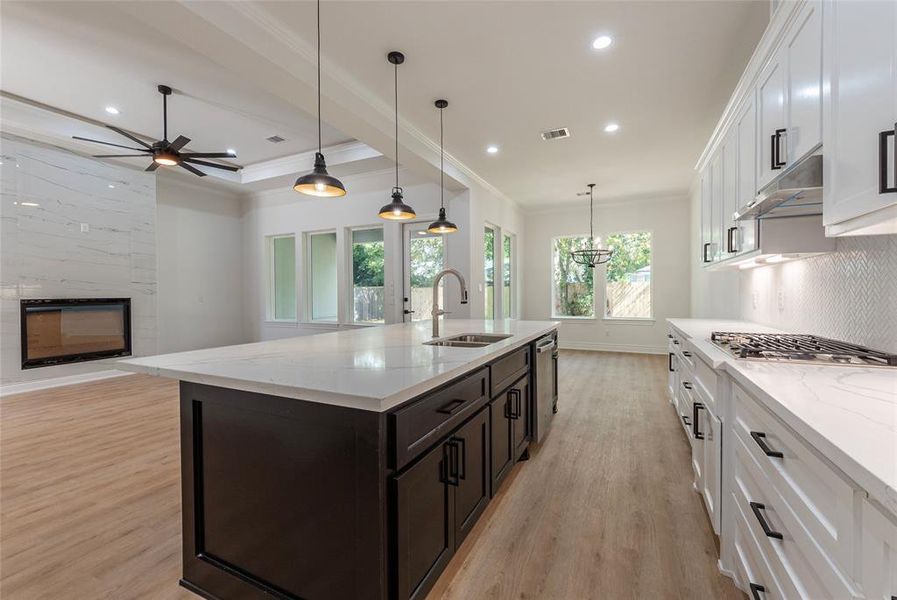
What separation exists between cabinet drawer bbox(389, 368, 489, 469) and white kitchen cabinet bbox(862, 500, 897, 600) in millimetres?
1048

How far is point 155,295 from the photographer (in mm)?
5902

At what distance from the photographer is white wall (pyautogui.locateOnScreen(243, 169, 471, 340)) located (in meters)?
5.70

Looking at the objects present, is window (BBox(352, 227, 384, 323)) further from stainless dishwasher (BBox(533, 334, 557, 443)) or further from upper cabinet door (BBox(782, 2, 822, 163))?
upper cabinet door (BBox(782, 2, 822, 163))

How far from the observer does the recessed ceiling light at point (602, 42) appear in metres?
2.65

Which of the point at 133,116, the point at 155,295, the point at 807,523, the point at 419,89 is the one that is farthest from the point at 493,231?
the point at 807,523

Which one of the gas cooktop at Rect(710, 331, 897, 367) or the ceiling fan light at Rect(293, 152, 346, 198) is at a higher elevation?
the ceiling fan light at Rect(293, 152, 346, 198)

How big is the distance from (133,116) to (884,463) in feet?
19.9

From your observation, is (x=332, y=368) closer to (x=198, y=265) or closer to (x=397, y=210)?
(x=397, y=210)

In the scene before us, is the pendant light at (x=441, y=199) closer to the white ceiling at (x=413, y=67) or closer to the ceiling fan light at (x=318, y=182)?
the white ceiling at (x=413, y=67)

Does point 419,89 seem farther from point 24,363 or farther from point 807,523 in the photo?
point 24,363

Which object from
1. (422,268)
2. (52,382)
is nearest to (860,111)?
(422,268)

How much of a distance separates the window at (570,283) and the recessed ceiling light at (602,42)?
5204mm

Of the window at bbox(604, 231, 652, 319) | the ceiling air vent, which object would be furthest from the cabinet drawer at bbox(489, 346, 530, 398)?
the window at bbox(604, 231, 652, 319)

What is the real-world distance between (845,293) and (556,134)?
310 centimetres
